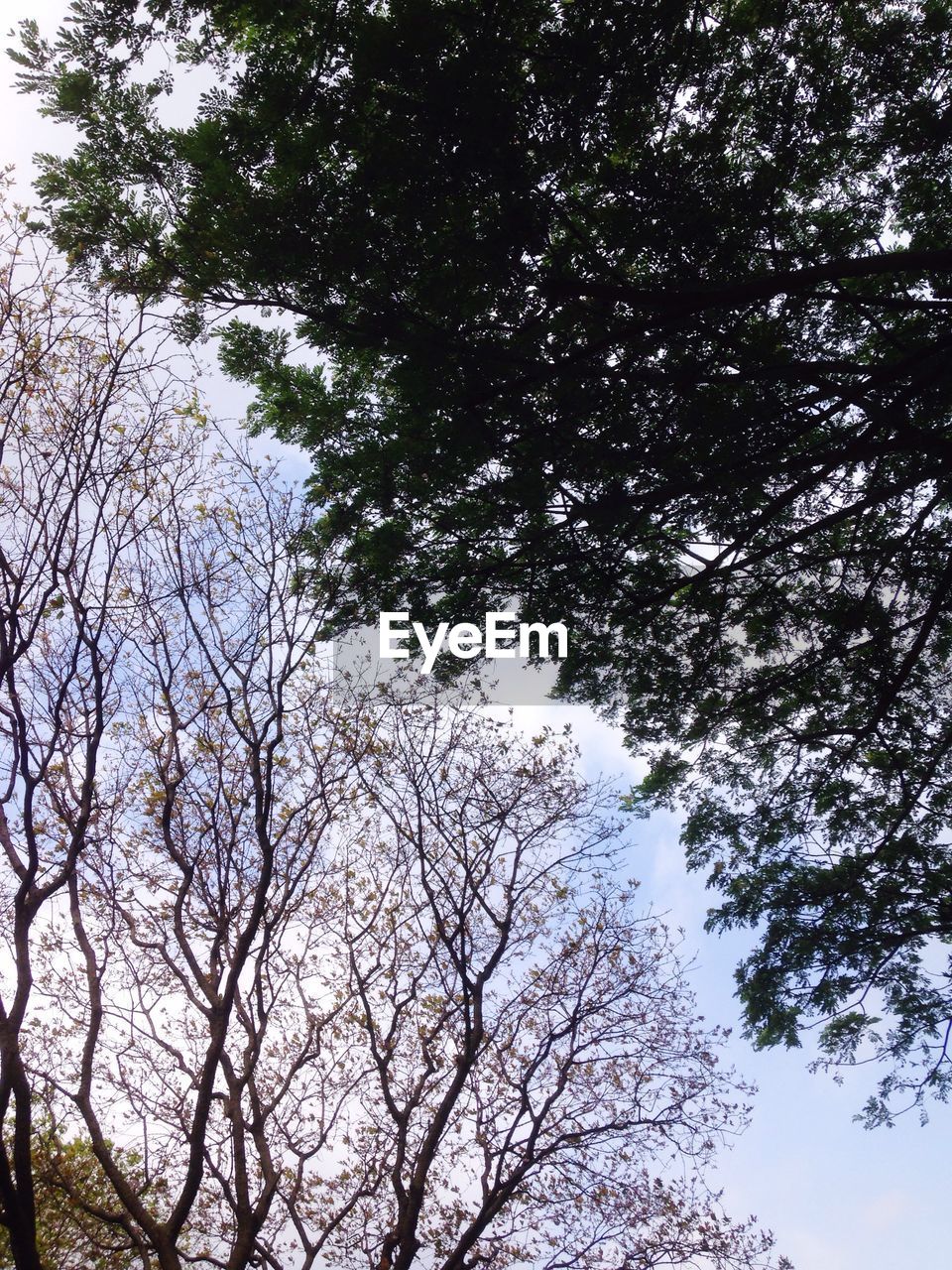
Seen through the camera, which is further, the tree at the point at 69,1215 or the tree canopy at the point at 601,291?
the tree at the point at 69,1215

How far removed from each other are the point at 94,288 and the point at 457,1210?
8342 millimetres

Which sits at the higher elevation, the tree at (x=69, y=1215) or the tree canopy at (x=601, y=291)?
the tree canopy at (x=601, y=291)

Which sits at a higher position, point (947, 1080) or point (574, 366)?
point (574, 366)

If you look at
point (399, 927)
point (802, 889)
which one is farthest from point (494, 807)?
point (802, 889)

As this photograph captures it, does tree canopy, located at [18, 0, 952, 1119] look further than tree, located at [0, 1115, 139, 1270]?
No

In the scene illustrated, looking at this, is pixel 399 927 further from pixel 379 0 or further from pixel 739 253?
pixel 379 0

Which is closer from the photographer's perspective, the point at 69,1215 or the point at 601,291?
the point at 601,291

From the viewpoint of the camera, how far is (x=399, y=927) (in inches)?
299

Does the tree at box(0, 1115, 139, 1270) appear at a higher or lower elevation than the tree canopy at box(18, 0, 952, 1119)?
lower

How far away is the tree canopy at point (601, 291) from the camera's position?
356cm

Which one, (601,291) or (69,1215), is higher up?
(601,291)

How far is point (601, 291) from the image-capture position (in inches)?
143

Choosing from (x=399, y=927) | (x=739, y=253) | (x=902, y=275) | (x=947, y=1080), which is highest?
(x=902, y=275)

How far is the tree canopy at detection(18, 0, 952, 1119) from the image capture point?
3.56 metres
